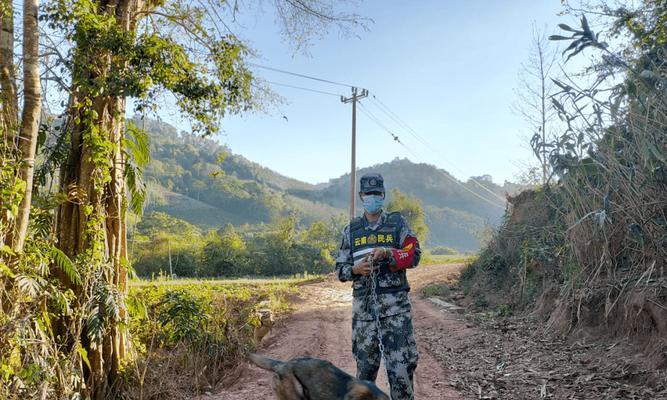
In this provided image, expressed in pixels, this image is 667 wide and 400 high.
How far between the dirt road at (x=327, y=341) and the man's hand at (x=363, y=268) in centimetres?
163

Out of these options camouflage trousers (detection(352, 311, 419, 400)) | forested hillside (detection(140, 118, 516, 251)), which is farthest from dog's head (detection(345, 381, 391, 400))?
forested hillside (detection(140, 118, 516, 251))

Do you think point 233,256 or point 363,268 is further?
point 233,256

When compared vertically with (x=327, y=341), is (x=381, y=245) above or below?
above

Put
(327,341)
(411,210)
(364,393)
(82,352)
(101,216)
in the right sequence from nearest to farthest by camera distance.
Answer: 1. (364,393)
2. (82,352)
3. (101,216)
4. (327,341)
5. (411,210)

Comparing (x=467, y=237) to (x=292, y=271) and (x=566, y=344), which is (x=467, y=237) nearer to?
(x=292, y=271)

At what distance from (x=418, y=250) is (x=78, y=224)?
14.7 feet

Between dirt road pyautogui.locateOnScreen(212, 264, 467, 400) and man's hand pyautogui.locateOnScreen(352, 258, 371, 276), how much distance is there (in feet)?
5.34

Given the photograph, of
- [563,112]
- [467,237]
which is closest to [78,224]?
[563,112]

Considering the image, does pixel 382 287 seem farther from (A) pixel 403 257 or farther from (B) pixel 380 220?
(B) pixel 380 220

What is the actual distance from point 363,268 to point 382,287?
0.26m

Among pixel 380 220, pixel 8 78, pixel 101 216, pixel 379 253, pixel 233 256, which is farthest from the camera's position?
pixel 233 256

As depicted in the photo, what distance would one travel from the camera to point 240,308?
1028 cm

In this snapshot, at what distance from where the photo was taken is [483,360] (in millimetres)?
6816

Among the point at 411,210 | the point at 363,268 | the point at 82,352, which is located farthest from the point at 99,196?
the point at 411,210
